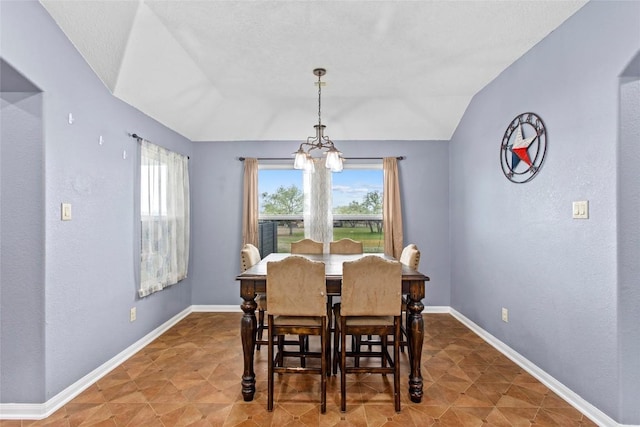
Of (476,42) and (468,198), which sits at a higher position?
(476,42)

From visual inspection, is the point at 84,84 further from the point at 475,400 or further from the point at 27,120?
the point at 475,400

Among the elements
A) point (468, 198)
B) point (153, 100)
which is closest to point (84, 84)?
point (153, 100)

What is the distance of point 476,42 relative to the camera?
8.74 ft

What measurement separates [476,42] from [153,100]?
299 cm

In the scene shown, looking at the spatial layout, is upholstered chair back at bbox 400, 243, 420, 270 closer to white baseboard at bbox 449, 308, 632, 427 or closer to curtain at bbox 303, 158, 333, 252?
white baseboard at bbox 449, 308, 632, 427

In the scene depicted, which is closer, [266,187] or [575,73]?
[575,73]

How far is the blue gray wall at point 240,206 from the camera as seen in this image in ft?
14.6

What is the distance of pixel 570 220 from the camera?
89.3 inches

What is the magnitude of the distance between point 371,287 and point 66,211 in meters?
2.21

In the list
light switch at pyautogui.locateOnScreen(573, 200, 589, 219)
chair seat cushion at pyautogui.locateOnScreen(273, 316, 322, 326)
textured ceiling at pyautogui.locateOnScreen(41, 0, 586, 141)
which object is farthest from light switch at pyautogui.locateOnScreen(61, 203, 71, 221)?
light switch at pyautogui.locateOnScreen(573, 200, 589, 219)

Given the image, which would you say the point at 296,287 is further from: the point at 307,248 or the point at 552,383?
the point at 552,383

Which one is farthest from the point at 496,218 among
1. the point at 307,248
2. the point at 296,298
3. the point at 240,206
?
the point at 240,206

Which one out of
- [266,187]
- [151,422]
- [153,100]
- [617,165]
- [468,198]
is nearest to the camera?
[617,165]

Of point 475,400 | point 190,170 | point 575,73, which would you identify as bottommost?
point 475,400
